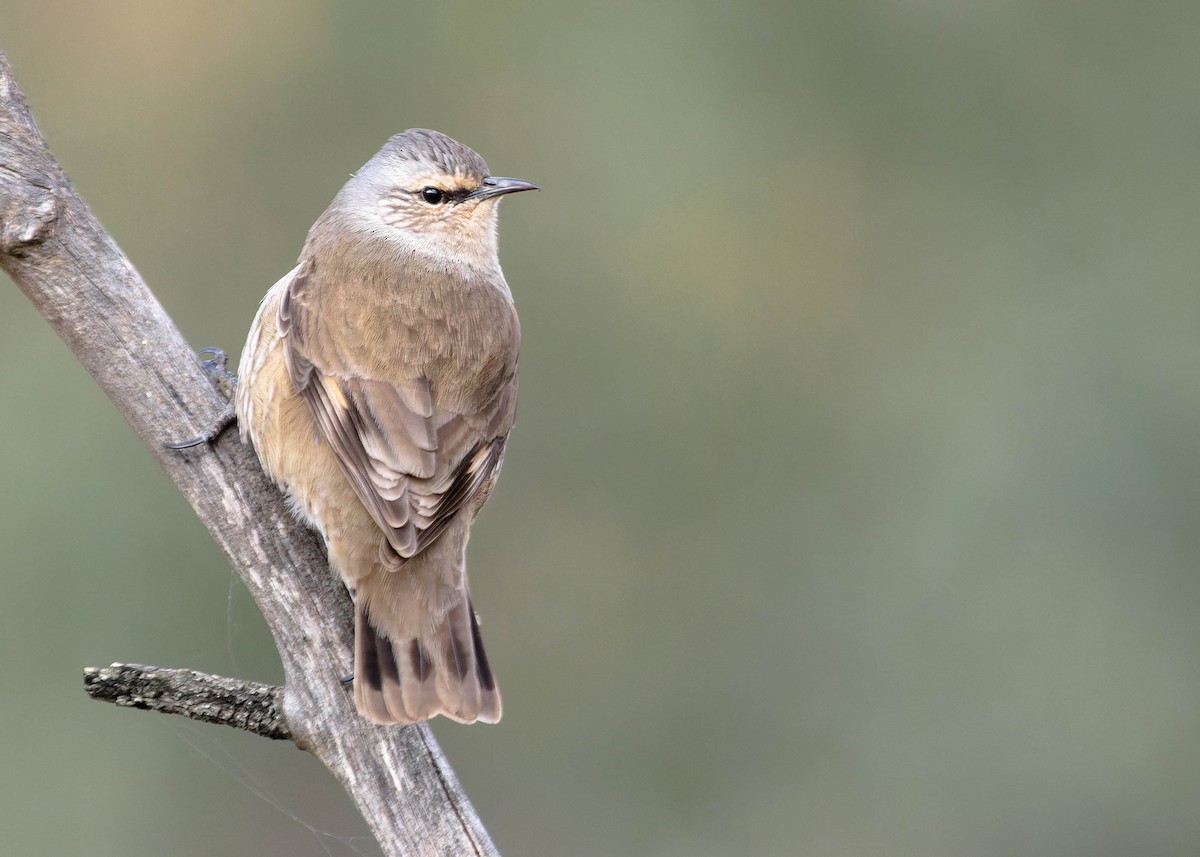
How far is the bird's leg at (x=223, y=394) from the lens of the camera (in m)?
3.65

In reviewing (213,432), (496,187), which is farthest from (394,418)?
(496,187)

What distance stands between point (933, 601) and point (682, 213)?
2.75 metres

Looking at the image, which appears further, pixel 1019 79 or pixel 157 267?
pixel 1019 79

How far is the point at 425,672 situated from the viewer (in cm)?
356

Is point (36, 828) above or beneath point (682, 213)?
beneath

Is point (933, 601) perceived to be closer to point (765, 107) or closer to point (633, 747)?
point (633, 747)

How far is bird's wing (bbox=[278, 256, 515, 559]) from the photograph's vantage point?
12.4ft

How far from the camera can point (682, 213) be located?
341 inches

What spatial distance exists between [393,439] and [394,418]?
0.08m

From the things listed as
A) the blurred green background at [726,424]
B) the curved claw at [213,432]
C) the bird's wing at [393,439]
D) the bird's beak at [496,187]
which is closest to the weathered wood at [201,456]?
the curved claw at [213,432]

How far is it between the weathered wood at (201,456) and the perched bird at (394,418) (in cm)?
10

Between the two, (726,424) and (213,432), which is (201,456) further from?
(726,424)

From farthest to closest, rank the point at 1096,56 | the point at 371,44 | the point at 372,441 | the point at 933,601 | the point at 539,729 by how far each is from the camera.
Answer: the point at 1096,56 → the point at 371,44 → the point at 933,601 → the point at 539,729 → the point at 372,441

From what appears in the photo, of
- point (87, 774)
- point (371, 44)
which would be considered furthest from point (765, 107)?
point (87, 774)
